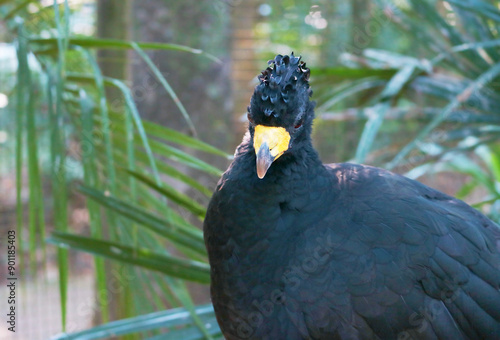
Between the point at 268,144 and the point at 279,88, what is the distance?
6.4 inches

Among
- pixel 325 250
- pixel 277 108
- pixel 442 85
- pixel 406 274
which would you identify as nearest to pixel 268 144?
pixel 277 108

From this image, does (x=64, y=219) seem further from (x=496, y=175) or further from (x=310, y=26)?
(x=310, y=26)

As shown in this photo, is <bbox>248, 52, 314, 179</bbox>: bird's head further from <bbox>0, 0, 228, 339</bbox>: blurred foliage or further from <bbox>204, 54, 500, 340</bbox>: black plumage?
<bbox>0, 0, 228, 339</bbox>: blurred foliage

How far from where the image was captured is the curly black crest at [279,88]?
1605 millimetres

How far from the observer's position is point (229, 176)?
1740 millimetres

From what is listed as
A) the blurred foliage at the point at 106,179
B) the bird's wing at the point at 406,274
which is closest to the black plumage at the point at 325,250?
the bird's wing at the point at 406,274

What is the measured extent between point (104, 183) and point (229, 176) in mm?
473

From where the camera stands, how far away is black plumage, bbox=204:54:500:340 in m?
1.57

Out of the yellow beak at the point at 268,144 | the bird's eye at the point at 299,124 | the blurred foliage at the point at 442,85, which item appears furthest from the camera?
the blurred foliage at the point at 442,85

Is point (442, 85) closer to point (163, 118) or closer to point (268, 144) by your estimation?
point (268, 144)

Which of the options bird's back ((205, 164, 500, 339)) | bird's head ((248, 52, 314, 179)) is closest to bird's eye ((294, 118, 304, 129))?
bird's head ((248, 52, 314, 179))

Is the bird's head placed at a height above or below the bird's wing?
above

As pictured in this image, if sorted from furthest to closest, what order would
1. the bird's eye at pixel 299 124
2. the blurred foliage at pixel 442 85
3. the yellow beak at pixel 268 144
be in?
1. the blurred foliage at pixel 442 85
2. the bird's eye at pixel 299 124
3. the yellow beak at pixel 268 144

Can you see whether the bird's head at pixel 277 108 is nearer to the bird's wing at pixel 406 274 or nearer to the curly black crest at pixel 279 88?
the curly black crest at pixel 279 88
